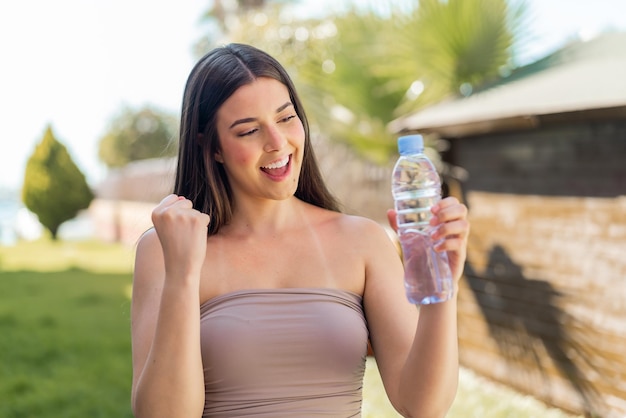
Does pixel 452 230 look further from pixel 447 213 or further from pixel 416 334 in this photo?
pixel 416 334

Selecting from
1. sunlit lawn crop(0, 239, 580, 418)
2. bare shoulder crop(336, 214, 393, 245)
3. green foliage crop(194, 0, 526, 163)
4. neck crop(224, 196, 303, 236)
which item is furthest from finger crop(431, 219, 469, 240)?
green foliage crop(194, 0, 526, 163)

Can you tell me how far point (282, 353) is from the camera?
2.02m

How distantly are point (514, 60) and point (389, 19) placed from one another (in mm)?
1333

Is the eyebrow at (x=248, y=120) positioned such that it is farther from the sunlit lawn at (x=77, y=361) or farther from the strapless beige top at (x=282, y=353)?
the sunlit lawn at (x=77, y=361)

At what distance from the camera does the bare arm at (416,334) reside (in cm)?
161

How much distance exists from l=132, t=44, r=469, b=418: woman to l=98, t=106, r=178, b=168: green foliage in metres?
33.8

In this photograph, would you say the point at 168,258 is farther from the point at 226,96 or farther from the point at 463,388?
the point at 463,388

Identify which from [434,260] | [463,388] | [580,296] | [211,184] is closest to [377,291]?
[434,260]

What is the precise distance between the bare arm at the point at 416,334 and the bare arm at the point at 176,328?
50cm

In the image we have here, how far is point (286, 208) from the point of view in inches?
91.5

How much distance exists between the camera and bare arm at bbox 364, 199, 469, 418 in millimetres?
1609

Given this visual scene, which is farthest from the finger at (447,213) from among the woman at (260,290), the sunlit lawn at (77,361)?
the sunlit lawn at (77,361)

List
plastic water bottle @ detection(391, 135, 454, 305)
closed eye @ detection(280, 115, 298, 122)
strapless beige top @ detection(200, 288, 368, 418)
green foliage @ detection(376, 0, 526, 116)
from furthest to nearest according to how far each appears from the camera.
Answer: green foliage @ detection(376, 0, 526, 116)
closed eye @ detection(280, 115, 298, 122)
strapless beige top @ detection(200, 288, 368, 418)
plastic water bottle @ detection(391, 135, 454, 305)

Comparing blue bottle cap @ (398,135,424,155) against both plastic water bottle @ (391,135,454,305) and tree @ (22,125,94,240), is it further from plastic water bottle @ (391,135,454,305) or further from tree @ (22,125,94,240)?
tree @ (22,125,94,240)
